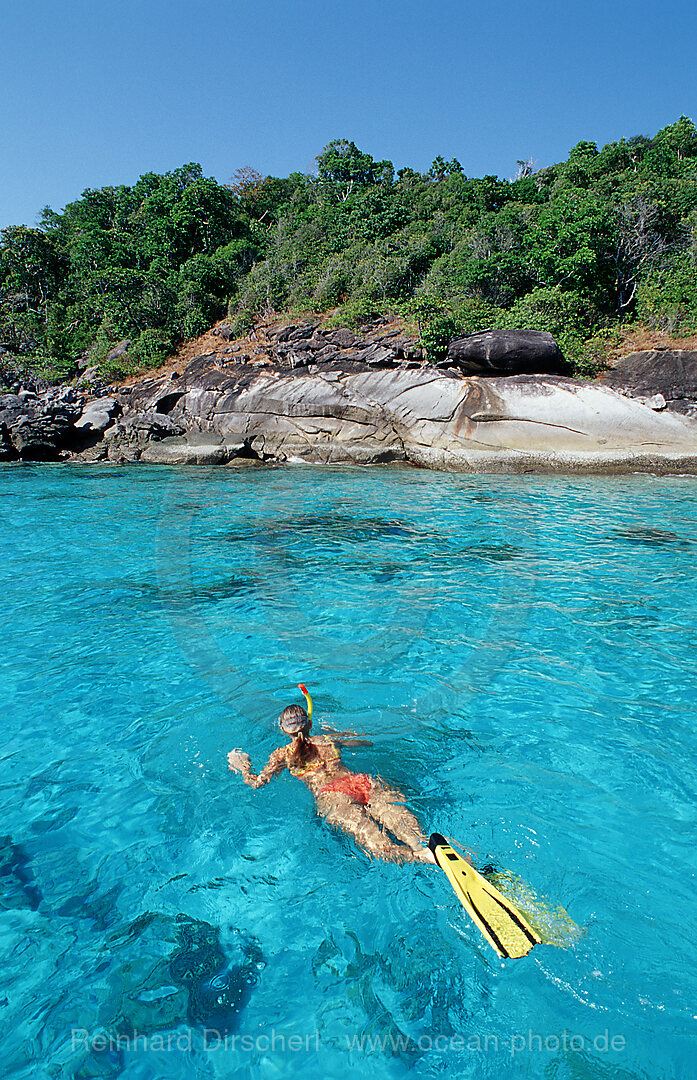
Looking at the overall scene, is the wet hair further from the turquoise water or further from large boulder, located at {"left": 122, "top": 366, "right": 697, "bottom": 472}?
large boulder, located at {"left": 122, "top": 366, "right": 697, "bottom": 472}

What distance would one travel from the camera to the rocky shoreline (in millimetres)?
15227

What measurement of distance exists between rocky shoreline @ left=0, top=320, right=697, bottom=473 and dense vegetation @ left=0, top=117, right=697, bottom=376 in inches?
78.5

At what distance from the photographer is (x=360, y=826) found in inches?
126

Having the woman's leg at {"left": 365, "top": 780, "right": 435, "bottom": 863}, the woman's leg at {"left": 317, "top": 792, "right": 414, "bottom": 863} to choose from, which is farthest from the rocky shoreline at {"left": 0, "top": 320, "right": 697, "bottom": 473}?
the woman's leg at {"left": 317, "top": 792, "right": 414, "bottom": 863}

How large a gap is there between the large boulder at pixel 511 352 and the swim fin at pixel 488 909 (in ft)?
52.9

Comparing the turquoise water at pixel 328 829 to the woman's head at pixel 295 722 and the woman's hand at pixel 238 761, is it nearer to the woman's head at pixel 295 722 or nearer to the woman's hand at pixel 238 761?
the woman's hand at pixel 238 761

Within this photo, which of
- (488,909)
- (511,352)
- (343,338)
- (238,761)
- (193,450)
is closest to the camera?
(488,909)

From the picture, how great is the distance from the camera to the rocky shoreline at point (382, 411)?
1523 cm

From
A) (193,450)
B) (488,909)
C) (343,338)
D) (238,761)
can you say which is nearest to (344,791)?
(238,761)

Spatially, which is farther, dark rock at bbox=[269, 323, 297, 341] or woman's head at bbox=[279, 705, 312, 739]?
dark rock at bbox=[269, 323, 297, 341]

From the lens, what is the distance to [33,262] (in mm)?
32344

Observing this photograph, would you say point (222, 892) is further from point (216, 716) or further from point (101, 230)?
point (101, 230)

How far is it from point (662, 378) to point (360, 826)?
55.1 ft

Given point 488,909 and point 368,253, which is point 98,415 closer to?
point 368,253
